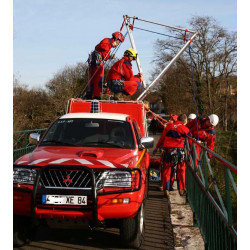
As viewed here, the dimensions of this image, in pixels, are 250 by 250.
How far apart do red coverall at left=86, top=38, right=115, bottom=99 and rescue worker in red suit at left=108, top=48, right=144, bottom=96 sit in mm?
597

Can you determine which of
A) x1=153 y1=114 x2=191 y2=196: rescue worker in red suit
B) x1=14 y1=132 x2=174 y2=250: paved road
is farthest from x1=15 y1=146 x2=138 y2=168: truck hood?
x1=153 y1=114 x2=191 y2=196: rescue worker in red suit

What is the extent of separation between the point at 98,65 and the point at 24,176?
254 inches

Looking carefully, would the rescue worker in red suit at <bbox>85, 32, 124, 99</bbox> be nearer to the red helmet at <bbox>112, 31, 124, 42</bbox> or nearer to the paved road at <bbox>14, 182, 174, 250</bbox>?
the red helmet at <bbox>112, 31, 124, 42</bbox>

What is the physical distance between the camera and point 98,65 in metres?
10.8

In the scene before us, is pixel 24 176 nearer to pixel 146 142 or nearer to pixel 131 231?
pixel 131 231

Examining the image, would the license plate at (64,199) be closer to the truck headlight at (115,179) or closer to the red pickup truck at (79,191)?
the red pickup truck at (79,191)

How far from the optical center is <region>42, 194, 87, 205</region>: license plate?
14.9 feet

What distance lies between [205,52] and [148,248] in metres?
37.9

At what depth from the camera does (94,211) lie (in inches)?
177

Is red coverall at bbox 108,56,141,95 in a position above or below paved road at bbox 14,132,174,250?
above

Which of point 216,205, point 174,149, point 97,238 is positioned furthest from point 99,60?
point 216,205

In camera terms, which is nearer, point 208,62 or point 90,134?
point 90,134

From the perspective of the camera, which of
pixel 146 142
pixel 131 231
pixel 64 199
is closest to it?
pixel 64 199
